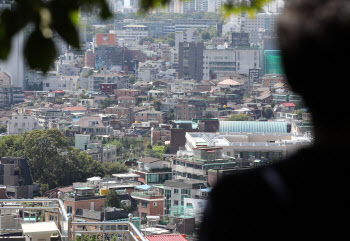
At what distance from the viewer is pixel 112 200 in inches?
370

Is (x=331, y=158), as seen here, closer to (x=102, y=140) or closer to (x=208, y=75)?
(x=102, y=140)

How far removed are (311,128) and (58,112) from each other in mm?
19345

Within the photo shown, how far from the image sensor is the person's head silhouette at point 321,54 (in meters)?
0.42

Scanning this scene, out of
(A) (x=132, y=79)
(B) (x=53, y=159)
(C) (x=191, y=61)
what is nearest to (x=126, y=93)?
(A) (x=132, y=79)

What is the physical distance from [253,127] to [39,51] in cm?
1314

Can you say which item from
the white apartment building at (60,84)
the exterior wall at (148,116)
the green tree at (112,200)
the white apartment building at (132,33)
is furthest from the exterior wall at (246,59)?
the green tree at (112,200)

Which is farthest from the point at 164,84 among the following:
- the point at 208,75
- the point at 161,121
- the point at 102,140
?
the point at 102,140

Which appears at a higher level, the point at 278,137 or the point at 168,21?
the point at 168,21

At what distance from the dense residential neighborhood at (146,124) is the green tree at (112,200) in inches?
0.7

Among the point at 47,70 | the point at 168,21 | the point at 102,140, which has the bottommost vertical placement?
the point at 102,140

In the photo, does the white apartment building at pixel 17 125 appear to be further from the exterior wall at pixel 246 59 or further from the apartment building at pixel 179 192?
the exterior wall at pixel 246 59

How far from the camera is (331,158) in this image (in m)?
0.44

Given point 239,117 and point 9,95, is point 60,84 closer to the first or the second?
point 9,95

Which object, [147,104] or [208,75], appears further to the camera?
[208,75]
